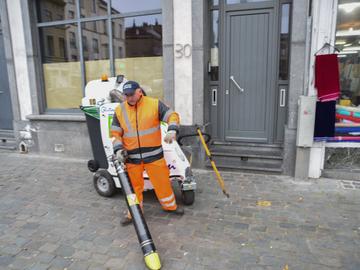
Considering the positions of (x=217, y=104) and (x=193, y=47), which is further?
Result: (x=217, y=104)

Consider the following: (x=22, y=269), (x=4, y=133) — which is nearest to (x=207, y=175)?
(x=22, y=269)

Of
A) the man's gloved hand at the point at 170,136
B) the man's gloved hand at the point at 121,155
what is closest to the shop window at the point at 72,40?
the man's gloved hand at the point at 121,155

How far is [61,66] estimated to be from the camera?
6.73 meters

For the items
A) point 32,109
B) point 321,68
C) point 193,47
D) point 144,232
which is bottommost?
point 144,232

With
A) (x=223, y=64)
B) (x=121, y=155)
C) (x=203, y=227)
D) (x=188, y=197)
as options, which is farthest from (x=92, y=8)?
(x=203, y=227)

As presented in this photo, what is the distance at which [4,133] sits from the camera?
24.8 ft

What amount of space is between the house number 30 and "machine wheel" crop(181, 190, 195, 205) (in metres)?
2.59

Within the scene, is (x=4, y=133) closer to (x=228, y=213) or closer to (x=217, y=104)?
(x=217, y=104)

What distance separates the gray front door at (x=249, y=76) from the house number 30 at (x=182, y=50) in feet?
2.50

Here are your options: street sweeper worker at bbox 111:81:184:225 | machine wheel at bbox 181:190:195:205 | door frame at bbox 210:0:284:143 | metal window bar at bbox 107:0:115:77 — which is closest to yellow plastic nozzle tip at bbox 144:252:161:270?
street sweeper worker at bbox 111:81:184:225

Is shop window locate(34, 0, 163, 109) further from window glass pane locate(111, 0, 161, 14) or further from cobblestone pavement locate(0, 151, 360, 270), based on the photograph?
cobblestone pavement locate(0, 151, 360, 270)

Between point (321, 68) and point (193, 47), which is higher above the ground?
point (193, 47)

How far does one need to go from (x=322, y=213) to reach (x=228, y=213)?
118 cm

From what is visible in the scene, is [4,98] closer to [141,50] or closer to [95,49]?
[95,49]
